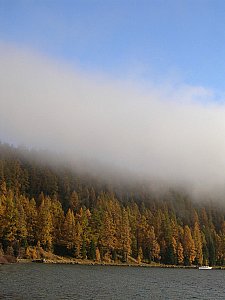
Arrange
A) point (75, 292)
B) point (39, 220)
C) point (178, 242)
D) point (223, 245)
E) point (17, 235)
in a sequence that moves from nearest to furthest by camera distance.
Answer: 1. point (75, 292)
2. point (17, 235)
3. point (39, 220)
4. point (178, 242)
5. point (223, 245)

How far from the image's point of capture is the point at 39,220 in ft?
482

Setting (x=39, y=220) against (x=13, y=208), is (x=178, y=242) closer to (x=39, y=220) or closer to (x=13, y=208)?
(x=39, y=220)

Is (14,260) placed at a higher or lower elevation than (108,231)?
lower

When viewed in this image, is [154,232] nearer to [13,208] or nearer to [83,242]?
[83,242]

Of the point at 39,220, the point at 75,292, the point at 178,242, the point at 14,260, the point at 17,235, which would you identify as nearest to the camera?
the point at 75,292

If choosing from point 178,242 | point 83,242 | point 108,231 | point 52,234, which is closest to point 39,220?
point 52,234

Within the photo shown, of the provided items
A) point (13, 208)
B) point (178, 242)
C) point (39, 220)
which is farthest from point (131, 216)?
point (13, 208)

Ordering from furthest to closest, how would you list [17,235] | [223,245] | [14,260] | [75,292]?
[223,245]
[17,235]
[14,260]
[75,292]

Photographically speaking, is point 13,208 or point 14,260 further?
point 13,208

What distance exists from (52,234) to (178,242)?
2408 inches

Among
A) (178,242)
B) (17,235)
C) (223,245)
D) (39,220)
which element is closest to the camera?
(17,235)

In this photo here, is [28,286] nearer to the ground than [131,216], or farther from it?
nearer to the ground

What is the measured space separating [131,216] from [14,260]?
75.1 metres

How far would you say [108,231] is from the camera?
155875mm
